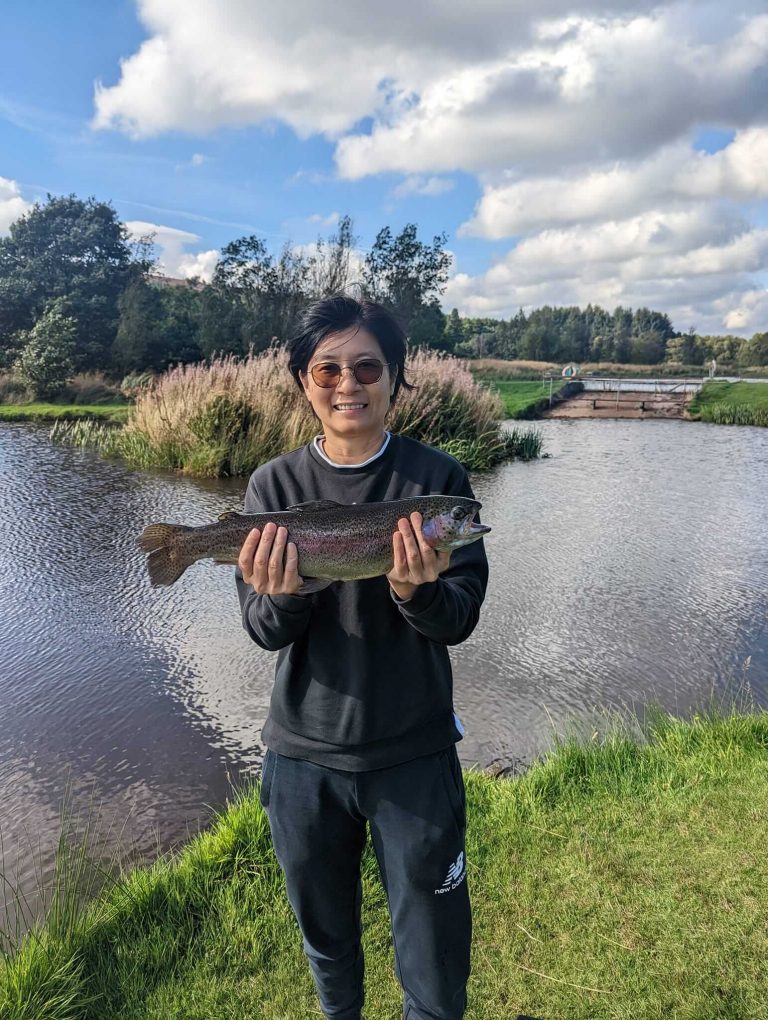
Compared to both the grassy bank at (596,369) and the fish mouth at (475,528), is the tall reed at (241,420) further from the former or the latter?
the grassy bank at (596,369)

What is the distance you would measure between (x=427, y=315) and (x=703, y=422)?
25.9 metres

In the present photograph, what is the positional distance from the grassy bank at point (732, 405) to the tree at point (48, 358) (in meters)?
30.8

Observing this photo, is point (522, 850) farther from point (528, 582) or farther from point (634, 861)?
point (528, 582)

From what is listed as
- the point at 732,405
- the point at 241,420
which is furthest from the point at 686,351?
the point at 241,420

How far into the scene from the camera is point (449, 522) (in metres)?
2.02

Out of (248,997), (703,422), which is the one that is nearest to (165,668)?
(248,997)

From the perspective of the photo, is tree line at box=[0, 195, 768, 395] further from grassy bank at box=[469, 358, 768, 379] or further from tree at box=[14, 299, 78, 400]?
grassy bank at box=[469, 358, 768, 379]

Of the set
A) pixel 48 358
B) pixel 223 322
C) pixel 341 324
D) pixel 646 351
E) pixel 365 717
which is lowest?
pixel 365 717

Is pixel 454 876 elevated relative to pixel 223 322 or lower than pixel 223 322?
lower

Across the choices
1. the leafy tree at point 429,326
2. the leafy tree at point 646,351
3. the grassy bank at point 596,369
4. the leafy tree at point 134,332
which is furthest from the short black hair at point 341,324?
the leafy tree at point 646,351

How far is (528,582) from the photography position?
25.6 ft

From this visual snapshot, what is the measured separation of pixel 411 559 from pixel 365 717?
1.69 ft

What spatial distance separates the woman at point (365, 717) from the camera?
1980 mm

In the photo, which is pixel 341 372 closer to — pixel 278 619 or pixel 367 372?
pixel 367 372
